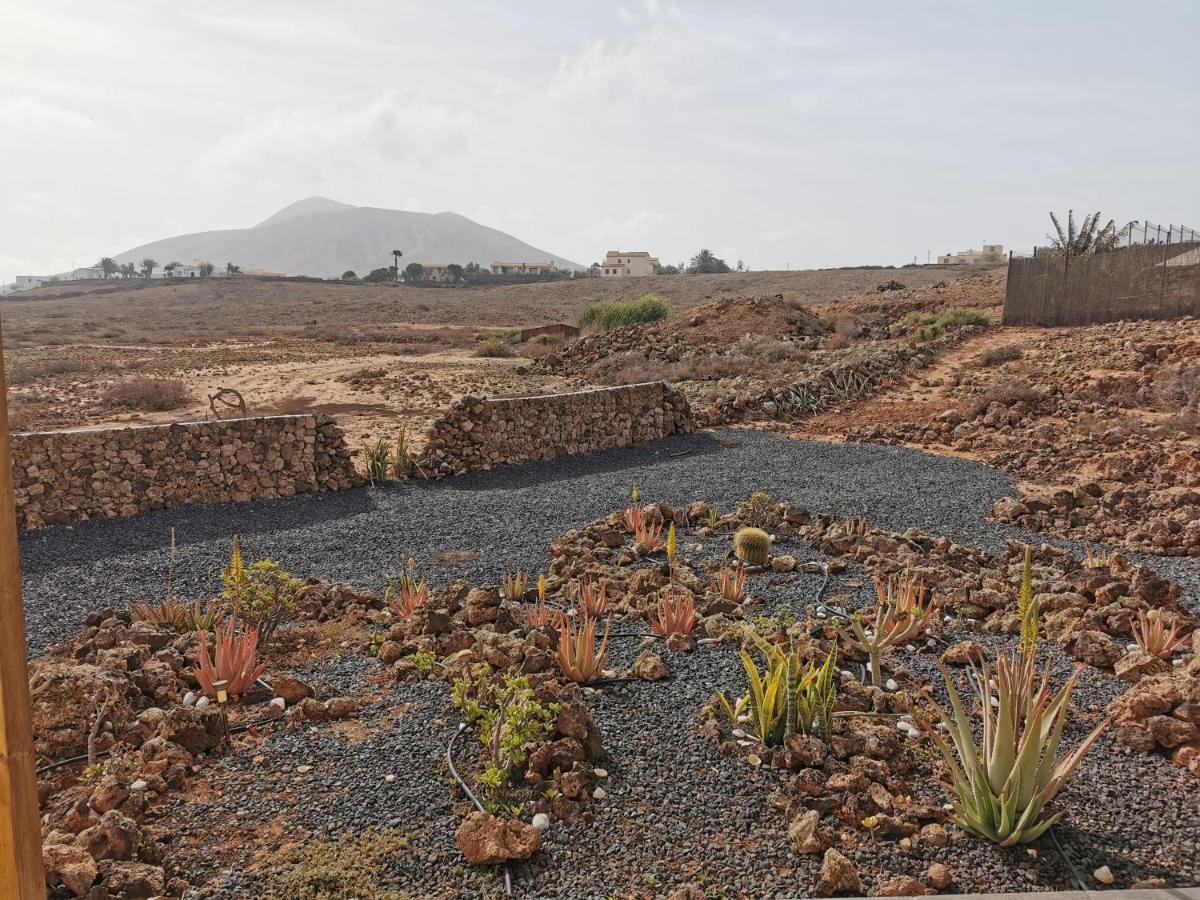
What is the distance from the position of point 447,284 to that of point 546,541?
72.8 meters

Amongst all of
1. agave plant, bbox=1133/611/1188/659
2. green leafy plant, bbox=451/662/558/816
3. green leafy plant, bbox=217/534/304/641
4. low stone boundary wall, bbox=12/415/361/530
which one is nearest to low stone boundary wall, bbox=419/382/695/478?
low stone boundary wall, bbox=12/415/361/530

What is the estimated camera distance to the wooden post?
160 centimetres

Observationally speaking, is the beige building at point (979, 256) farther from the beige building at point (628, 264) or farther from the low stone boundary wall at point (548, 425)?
the low stone boundary wall at point (548, 425)

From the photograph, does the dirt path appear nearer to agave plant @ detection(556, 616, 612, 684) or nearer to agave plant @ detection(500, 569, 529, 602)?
agave plant @ detection(500, 569, 529, 602)

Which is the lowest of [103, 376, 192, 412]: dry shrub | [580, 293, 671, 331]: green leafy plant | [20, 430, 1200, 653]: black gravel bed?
[20, 430, 1200, 653]: black gravel bed

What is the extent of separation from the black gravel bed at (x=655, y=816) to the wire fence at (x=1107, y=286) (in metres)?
16.3

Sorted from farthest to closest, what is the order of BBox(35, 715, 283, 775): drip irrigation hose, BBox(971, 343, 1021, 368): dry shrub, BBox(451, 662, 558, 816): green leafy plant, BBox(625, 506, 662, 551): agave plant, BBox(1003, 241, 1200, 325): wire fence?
BBox(1003, 241, 1200, 325): wire fence → BBox(971, 343, 1021, 368): dry shrub → BBox(625, 506, 662, 551): agave plant → BBox(35, 715, 283, 775): drip irrigation hose → BBox(451, 662, 558, 816): green leafy plant

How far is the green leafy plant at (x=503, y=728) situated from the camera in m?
3.34

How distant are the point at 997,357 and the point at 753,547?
12.2m

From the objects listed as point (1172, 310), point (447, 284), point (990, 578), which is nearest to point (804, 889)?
point (990, 578)

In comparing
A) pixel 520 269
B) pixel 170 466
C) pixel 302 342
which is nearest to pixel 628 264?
pixel 520 269

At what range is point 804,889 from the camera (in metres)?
2.88

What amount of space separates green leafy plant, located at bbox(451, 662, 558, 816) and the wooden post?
1.85 meters

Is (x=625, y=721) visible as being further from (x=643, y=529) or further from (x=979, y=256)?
(x=979, y=256)
